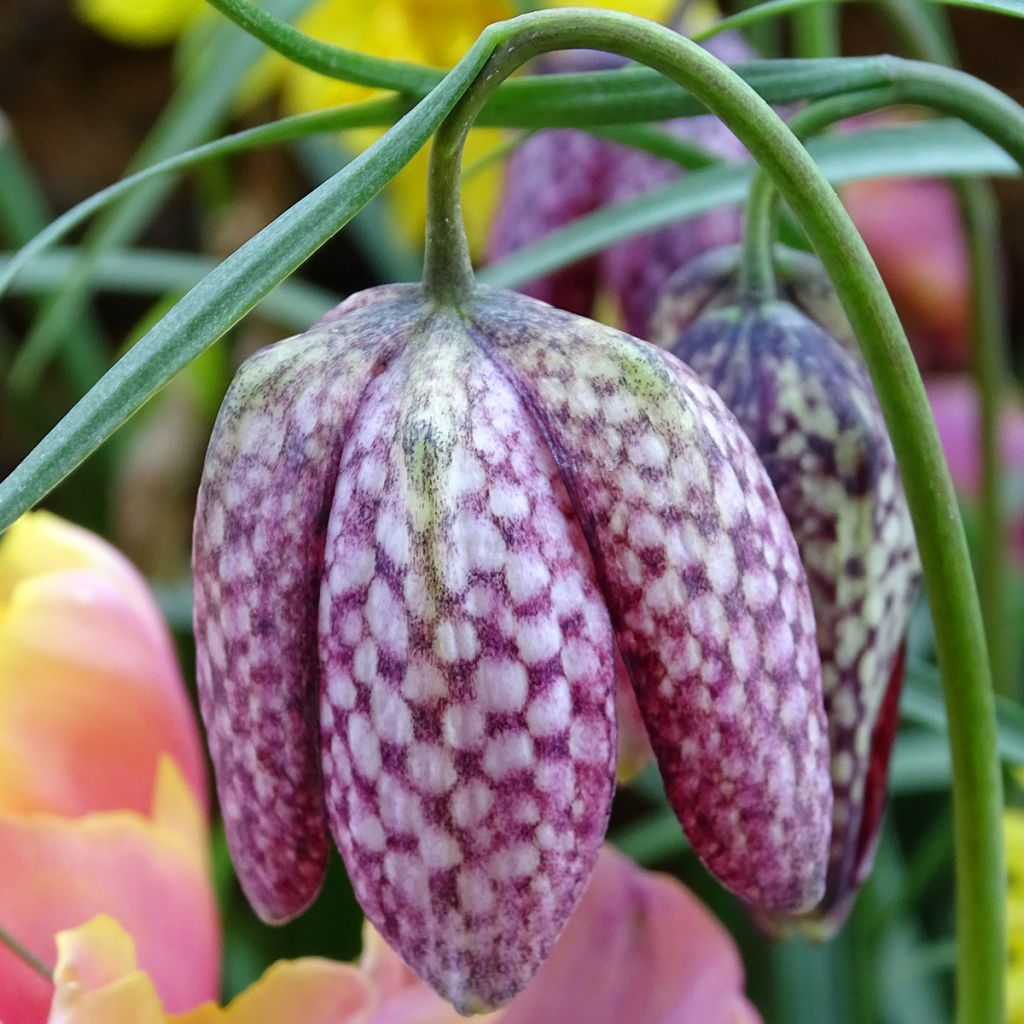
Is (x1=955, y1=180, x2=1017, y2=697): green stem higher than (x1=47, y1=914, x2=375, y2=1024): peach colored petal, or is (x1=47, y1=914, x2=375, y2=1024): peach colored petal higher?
(x1=955, y1=180, x2=1017, y2=697): green stem

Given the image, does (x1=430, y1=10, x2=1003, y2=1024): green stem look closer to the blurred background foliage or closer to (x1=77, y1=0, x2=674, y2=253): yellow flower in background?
the blurred background foliage

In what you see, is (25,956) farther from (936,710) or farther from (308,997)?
(936,710)

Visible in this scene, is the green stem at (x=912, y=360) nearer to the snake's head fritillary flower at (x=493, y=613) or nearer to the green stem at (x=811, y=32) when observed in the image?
the snake's head fritillary flower at (x=493, y=613)

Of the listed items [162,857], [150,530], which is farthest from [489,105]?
[150,530]

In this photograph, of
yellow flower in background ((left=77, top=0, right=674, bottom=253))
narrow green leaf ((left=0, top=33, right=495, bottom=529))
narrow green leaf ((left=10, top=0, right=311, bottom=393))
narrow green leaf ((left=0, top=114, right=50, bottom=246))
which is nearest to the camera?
narrow green leaf ((left=0, top=33, right=495, bottom=529))

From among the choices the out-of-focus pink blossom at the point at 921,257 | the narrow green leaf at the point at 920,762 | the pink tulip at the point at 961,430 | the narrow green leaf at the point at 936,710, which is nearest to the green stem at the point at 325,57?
the narrow green leaf at the point at 936,710

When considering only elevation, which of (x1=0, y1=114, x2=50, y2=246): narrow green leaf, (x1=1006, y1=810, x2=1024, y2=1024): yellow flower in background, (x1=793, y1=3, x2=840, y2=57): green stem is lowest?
(x1=1006, y1=810, x2=1024, y2=1024): yellow flower in background

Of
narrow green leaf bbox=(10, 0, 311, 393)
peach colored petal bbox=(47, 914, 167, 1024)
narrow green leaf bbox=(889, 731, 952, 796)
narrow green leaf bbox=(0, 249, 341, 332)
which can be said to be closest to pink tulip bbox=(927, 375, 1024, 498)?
narrow green leaf bbox=(889, 731, 952, 796)

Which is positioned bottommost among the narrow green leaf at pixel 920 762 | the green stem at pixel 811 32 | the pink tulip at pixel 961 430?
the narrow green leaf at pixel 920 762
